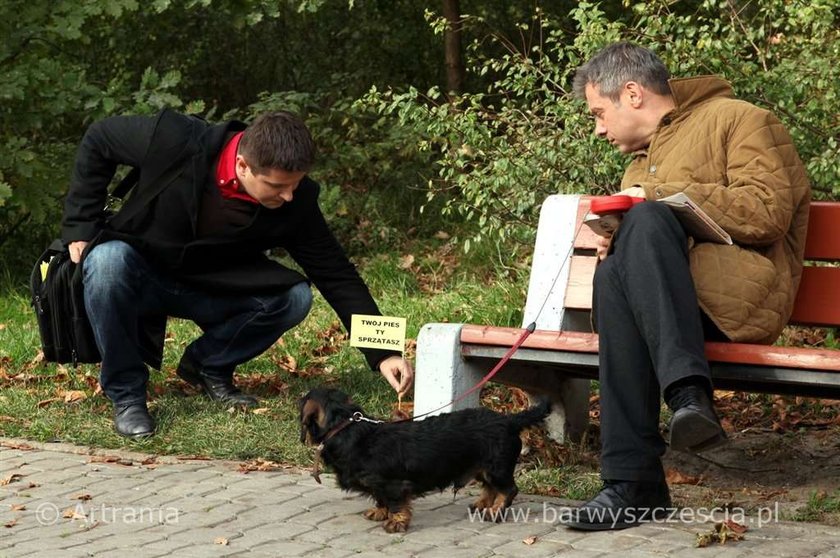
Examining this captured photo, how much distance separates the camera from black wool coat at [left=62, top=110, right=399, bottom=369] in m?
5.75

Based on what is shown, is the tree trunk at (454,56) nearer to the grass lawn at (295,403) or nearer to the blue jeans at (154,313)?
the grass lawn at (295,403)

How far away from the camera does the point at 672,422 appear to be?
13.1ft

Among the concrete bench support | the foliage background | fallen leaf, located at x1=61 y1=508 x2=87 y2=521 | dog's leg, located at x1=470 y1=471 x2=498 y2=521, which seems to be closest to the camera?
dog's leg, located at x1=470 y1=471 x2=498 y2=521

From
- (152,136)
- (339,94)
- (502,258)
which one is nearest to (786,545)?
(152,136)

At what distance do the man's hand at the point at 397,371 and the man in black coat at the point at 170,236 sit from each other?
50 centimetres

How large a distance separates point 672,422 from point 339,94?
8997 millimetres

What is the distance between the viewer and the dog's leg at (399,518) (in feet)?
14.0

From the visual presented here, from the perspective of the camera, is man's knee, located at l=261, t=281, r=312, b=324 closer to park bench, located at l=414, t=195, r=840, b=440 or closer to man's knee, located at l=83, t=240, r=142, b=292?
man's knee, located at l=83, t=240, r=142, b=292

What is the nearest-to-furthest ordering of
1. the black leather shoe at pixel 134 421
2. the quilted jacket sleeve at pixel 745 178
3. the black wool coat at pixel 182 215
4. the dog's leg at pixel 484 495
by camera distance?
the quilted jacket sleeve at pixel 745 178 < the dog's leg at pixel 484 495 < the black leather shoe at pixel 134 421 < the black wool coat at pixel 182 215

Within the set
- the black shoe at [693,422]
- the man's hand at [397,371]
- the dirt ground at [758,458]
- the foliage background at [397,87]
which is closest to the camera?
the black shoe at [693,422]

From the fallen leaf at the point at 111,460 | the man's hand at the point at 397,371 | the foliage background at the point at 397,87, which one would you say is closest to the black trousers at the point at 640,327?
the man's hand at the point at 397,371

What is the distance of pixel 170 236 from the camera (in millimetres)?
5805

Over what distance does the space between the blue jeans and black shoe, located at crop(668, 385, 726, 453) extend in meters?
2.48

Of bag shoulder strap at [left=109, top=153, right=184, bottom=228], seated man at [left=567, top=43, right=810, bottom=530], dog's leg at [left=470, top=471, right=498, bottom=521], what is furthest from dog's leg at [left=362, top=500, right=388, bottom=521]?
bag shoulder strap at [left=109, top=153, right=184, bottom=228]
